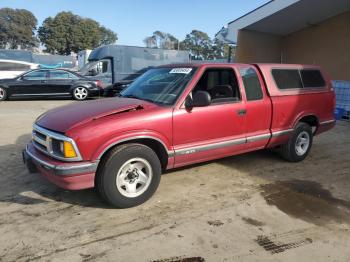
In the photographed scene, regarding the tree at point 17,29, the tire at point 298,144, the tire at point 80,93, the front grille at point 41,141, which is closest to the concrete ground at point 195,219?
the tire at point 298,144

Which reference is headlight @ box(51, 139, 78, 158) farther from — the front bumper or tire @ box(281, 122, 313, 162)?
tire @ box(281, 122, 313, 162)

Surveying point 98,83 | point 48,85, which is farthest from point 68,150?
point 98,83

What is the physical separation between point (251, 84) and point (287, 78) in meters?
0.96

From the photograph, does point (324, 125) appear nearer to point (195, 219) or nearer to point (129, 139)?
point (195, 219)

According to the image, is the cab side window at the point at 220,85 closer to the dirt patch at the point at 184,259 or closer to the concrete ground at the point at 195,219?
the concrete ground at the point at 195,219

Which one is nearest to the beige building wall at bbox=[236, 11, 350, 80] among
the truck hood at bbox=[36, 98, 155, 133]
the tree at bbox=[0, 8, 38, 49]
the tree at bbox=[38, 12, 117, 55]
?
the truck hood at bbox=[36, 98, 155, 133]

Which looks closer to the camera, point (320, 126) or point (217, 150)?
point (217, 150)

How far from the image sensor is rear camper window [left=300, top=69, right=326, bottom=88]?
6.26m

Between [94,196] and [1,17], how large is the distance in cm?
9422

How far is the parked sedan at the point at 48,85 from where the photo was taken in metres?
14.6

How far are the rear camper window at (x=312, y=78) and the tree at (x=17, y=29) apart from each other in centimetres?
9050

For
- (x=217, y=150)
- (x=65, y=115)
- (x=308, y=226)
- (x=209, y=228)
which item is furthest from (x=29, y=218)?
(x=308, y=226)

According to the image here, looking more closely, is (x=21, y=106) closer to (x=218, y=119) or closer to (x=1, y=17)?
(x=218, y=119)

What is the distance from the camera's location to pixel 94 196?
4.55 m
